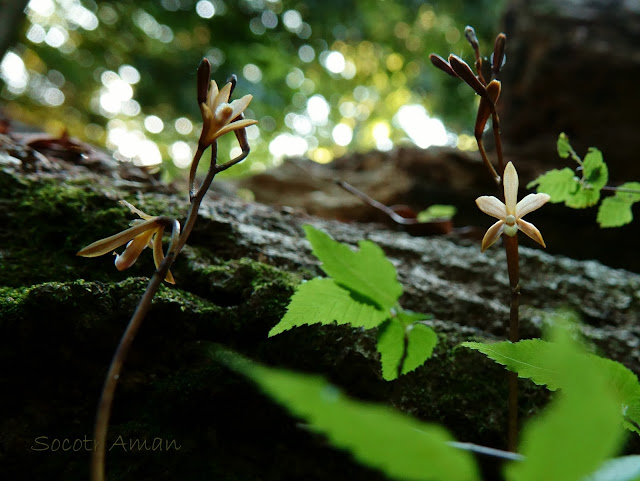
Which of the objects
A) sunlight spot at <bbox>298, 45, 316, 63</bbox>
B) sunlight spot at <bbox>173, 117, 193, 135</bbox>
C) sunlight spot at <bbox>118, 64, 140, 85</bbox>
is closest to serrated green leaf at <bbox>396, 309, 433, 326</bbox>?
sunlight spot at <bbox>298, 45, 316, 63</bbox>

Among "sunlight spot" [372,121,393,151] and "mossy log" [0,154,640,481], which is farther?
"sunlight spot" [372,121,393,151]

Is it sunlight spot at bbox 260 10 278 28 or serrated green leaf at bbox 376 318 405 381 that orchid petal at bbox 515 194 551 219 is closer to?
serrated green leaf at bbox 376 318 405 381

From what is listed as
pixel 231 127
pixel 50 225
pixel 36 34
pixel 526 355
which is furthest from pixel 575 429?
pixel 36 34

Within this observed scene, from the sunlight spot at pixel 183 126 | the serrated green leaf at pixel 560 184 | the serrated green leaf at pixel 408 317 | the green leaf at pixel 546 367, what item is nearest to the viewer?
the green leaf at pixel 546 367

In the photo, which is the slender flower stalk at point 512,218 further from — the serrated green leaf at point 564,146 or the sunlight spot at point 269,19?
the sunlight spot at point 269,19

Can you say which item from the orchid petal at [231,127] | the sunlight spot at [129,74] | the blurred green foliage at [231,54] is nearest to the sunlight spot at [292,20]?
the blurred green foliage at [231,54]

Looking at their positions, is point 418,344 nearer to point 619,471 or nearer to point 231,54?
point 619,471
